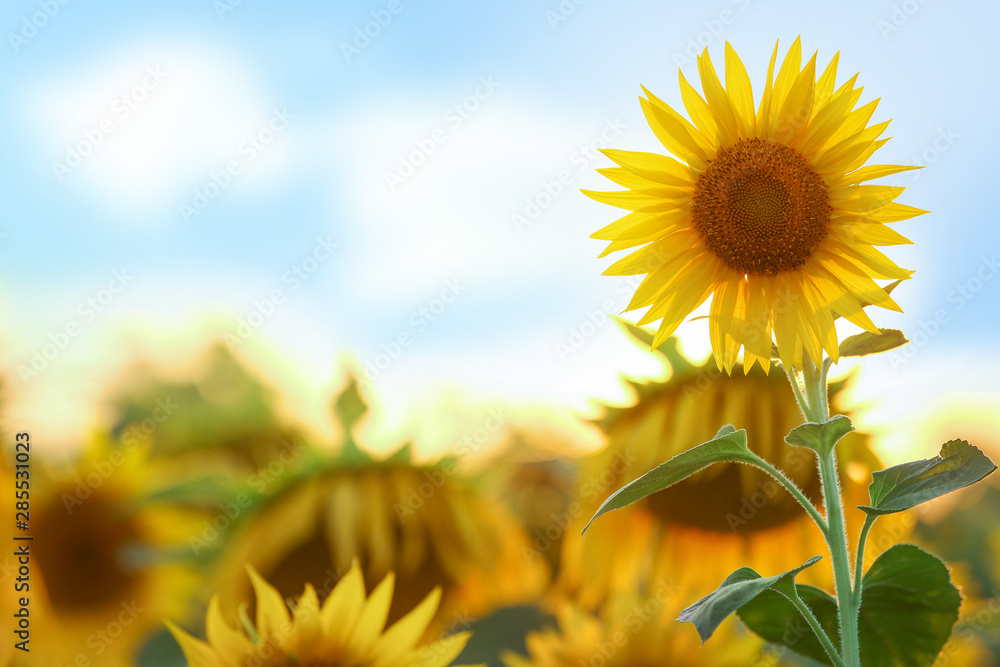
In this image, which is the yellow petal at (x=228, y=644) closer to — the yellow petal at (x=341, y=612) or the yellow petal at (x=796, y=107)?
the yellow petal at (x=341, y=612)

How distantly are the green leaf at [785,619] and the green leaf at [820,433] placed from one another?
164mm

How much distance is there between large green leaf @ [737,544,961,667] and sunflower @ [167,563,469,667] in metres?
0.26

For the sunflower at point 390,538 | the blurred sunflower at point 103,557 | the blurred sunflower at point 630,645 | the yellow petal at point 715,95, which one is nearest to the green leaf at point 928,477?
the yellow petal at point 715,95

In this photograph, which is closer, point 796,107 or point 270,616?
point 796,107

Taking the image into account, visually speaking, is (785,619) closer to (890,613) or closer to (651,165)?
(890,613)

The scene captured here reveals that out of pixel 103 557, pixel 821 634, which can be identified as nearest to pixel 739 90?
pixel 821 634

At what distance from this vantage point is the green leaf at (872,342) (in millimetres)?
506

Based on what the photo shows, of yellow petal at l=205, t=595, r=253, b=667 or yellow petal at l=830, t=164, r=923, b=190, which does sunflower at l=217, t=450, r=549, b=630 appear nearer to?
yellow petal at l=205, t=595, r=253, b=667

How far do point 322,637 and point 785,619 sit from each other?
0.37 meters

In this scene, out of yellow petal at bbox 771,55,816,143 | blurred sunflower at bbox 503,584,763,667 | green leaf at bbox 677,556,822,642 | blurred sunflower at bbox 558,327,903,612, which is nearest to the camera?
green leaf at bbox 677,556,822,642

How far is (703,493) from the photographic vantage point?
0.94 m

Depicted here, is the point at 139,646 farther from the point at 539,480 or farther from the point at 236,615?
the point at 539,480

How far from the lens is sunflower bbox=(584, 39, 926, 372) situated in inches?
19.8

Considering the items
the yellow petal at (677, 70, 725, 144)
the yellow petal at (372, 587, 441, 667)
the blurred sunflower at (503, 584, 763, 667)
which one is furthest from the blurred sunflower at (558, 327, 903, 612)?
the yellow petal at (677, 70, 725, 144)
